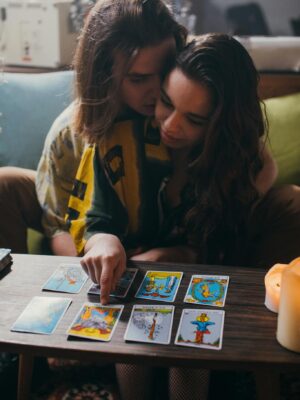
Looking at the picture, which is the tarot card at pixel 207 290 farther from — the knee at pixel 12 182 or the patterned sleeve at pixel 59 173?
the knee at pixel 12 182

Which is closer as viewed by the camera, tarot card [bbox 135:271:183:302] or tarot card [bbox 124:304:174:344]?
tarot card [bbox 124:304:174:344]

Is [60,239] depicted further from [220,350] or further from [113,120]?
[220,350]

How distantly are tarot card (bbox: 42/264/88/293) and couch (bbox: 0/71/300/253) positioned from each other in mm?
755

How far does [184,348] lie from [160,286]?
204mm

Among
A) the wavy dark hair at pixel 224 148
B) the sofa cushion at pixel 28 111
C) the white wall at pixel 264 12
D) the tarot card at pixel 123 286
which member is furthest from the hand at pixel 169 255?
the white wall at pixel 264 12

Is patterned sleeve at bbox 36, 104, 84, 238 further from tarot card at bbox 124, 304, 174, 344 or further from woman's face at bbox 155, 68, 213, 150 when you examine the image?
tarot card at bbox 124, 304, 174, 344

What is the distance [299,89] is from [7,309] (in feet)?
4.74

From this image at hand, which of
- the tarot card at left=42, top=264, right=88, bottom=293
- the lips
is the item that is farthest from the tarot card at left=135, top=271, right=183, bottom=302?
the lips

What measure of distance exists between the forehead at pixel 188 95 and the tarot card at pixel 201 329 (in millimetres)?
480

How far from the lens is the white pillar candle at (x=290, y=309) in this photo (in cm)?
88

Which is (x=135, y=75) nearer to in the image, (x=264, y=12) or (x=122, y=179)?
(x=122, y=179)

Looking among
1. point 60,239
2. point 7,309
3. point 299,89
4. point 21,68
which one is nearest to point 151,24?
point 60,239

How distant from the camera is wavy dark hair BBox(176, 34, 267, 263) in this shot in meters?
1.24

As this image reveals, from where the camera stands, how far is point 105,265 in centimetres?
109
